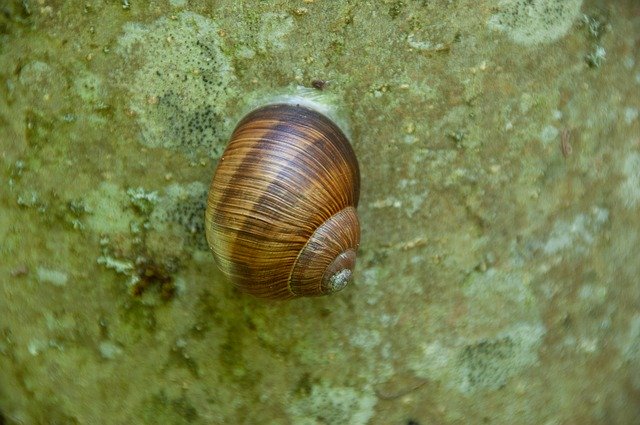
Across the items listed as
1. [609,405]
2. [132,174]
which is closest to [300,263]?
[132,174]

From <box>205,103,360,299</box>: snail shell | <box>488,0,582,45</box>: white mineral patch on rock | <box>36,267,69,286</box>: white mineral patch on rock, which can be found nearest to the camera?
<box>205,103,360,299</box>: snail shell

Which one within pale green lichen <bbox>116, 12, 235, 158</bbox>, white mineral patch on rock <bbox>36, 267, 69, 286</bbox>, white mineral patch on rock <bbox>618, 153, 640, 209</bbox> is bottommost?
white mineral patch on rock <bbox>36, 267, 69, 286</bbox>

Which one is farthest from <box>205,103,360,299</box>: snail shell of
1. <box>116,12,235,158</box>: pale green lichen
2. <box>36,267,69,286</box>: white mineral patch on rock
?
<box>36,267,69,286</box>: white mineral patch on rock

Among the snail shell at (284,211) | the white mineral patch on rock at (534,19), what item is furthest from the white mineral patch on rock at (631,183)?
the snail shell at (284,211)

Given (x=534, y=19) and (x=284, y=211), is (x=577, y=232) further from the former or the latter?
(x=284, y=211)

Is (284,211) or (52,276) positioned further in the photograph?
(52,276)

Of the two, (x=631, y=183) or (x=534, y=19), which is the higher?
(x=534, y=19)

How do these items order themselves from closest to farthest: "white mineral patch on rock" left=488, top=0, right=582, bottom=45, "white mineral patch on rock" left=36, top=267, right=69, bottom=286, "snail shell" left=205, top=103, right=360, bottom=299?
"snail shell" left=205, top=103, right=360, bottom=299 < "white mineral patch on rock" left=488, top=0, right=582, bottom=45 < "white mineral patch on rock" left=36, top=267, right=69, bottom=286

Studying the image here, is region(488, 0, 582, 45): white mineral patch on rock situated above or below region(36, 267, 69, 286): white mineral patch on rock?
above

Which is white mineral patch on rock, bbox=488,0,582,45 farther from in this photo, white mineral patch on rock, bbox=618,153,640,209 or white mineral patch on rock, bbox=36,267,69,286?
white mineral patch on rock, bbox=36,267,69,286

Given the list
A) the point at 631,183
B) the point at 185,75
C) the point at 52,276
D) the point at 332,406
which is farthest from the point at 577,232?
the point at 52,276
